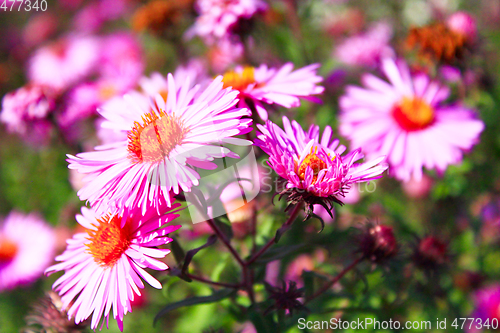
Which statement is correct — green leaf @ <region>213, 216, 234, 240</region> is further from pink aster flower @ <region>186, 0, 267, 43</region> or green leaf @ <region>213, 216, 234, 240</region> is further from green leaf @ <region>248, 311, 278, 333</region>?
pink aster flower @ <region>186, 0, 267, 43</region>

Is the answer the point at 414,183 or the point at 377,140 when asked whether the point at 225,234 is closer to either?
the point at 377,140

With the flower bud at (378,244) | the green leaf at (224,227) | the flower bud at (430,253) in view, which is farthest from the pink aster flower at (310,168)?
the flower bud at (430,253)

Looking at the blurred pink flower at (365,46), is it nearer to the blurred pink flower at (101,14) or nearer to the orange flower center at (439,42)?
the orange flower center at (439,42)

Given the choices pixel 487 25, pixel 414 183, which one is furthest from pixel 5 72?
pixel 487 25

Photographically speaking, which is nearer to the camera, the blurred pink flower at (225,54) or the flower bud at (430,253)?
the flower bud at (430,253)

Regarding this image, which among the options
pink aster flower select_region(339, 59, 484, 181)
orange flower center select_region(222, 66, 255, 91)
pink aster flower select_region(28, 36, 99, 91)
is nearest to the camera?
orange flower center select_region(222, 66, 255, 91)

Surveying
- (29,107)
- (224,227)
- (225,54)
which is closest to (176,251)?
(224,227)

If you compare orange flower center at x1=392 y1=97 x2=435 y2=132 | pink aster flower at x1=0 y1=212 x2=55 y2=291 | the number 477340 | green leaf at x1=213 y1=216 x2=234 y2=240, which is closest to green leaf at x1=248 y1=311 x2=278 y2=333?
green leaf at x1=213 y1=216 x2=234 y2=240
